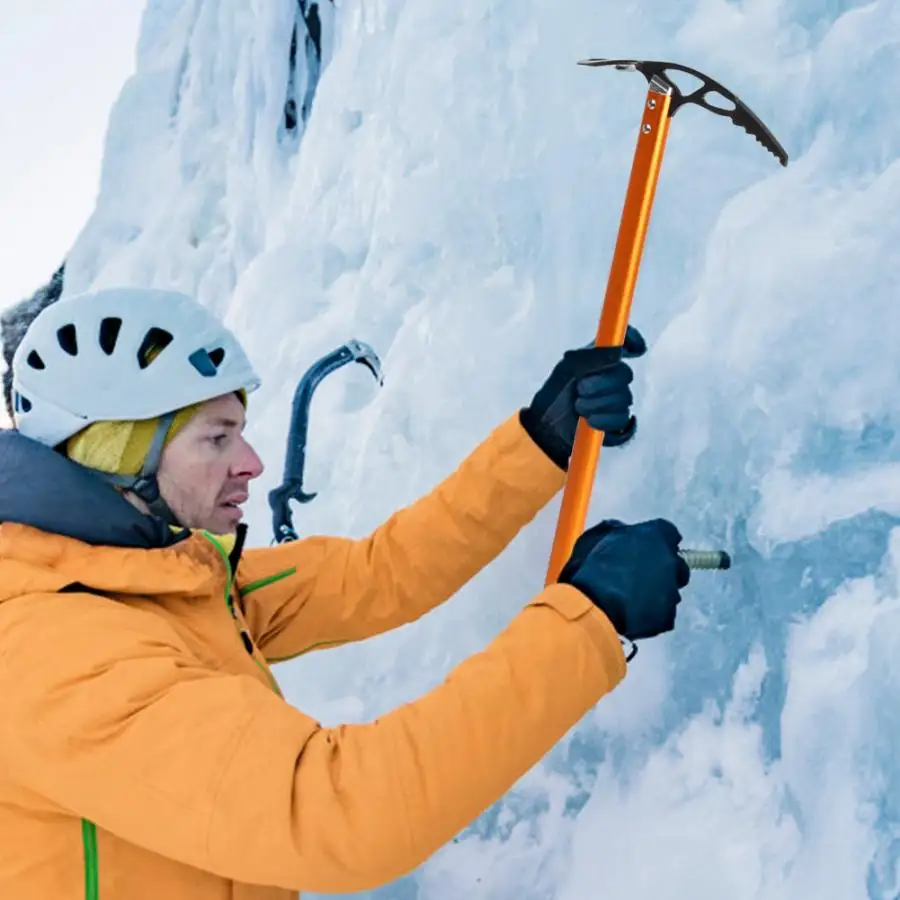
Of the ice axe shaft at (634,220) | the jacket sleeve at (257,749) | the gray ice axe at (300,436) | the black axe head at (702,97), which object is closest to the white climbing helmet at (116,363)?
the jacket sleeve at (257,749)

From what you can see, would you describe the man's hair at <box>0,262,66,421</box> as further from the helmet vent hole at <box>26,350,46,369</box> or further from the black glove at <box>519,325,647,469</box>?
the black glove at <box>519,325,647,469</box>

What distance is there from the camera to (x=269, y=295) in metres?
2.73

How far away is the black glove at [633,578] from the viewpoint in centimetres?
94

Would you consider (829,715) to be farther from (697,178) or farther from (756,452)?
(697,178)

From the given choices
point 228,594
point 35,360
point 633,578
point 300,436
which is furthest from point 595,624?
point 300,436

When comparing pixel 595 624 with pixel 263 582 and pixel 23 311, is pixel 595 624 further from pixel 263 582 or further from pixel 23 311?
pixel 23 311

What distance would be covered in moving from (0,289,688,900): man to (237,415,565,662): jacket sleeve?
95mm

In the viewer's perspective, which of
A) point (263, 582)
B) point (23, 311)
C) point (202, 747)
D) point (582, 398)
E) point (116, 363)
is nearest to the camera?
point (202, 747)

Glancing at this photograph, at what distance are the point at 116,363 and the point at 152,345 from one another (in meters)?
0.06

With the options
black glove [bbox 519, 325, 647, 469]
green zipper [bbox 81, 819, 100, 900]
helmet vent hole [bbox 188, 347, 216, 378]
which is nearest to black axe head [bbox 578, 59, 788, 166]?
black glove [bbox 519, 325, 647, 469]

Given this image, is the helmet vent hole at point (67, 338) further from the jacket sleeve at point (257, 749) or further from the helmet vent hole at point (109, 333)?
the jacket sleeve at point (257, 749)

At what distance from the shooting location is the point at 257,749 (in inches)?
32.7

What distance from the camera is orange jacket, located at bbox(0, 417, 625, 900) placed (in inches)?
32.4

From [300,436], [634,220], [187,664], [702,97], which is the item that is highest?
[300,436]
